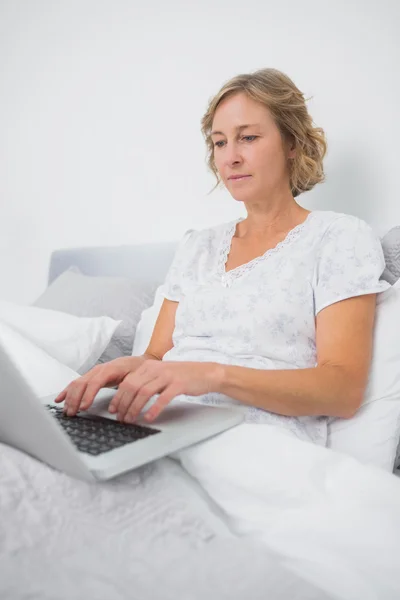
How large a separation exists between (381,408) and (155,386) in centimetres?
42

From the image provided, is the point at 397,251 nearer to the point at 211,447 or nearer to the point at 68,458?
the point at 211,447

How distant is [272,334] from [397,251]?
0.98ft

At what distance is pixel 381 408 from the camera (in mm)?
1017

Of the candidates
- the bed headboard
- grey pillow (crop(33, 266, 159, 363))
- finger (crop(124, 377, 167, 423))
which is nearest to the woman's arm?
finger (crop(124, 377, 167, 423))

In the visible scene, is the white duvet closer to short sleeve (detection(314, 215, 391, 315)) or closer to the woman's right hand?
the woman's right hand

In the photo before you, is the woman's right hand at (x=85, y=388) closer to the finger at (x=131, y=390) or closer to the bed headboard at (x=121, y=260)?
the finger at (x=131, y=390)

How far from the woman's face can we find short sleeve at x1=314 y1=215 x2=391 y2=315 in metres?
0.20

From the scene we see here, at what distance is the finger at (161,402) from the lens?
31.7 inches

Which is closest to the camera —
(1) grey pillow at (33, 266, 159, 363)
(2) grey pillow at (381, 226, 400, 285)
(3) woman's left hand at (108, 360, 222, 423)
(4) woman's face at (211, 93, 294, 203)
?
(3) woman's left hand at (108, 360, 222, 423)

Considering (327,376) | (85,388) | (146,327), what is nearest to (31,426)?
(85,388)

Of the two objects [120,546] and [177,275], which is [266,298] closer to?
[177,275]

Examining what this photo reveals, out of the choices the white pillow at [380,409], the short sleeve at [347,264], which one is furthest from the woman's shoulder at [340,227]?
the white pillow at [380,409]

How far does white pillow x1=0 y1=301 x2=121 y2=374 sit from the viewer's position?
143cm

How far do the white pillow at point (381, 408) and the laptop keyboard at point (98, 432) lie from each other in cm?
39
